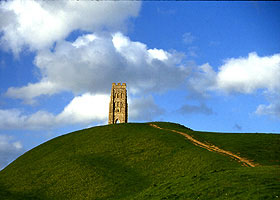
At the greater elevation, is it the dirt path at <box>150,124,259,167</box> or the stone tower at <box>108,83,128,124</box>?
the stone tower at <box>108,83,128,124</box>

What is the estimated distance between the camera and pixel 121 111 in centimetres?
11994

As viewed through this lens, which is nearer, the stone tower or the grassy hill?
the grassy hill

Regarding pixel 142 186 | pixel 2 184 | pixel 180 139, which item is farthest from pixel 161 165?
pixel 2 184

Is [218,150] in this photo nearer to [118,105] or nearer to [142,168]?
[142,168]

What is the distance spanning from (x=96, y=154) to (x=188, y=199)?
107ft

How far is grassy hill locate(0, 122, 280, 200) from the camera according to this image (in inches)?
1334

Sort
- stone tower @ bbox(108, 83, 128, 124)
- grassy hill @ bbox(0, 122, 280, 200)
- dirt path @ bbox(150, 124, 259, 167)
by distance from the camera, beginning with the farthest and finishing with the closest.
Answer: stone tower @ bbox(108, 83, 128, 124) → dirt path @ bbox(150, 124, 259, 167) → grassy hill @ bbox(0, 122, 280, 200)

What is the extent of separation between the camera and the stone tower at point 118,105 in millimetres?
118562

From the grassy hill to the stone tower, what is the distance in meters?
42.7

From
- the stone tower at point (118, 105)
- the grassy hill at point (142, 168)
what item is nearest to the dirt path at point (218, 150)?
the grassy hill at point (142, 168)

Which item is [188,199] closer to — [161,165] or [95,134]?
[161,165]

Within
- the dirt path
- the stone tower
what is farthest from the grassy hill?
the stone tower

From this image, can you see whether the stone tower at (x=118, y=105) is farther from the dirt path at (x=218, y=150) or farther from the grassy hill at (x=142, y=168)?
the dirt path at (x=218, y=150)

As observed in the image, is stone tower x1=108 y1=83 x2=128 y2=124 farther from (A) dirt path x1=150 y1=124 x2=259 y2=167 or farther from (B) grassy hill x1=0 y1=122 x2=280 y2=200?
(A) dirt path x1=150 y1=124 x2=259 y2=167
